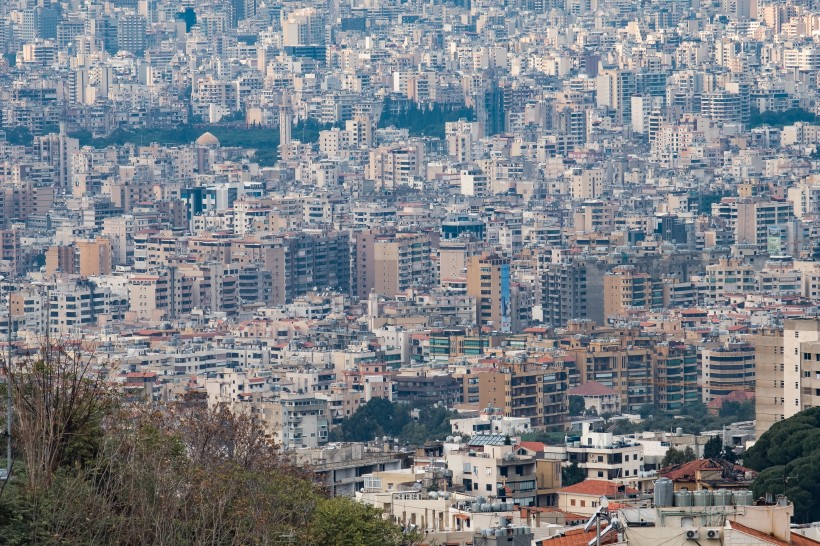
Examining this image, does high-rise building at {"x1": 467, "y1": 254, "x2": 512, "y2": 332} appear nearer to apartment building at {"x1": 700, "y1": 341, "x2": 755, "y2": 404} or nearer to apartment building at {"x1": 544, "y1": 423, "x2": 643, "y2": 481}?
apartment building at {"x1": 700, "y1": 341, "x2": 755, "y2": 404}

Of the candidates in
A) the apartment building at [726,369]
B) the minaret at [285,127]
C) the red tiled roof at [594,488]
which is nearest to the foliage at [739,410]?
the apartment building at [726,369]

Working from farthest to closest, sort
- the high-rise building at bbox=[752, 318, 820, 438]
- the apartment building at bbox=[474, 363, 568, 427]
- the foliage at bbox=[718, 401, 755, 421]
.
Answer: the apartment building at bbox=[474, 363, 568, 427], the foliage at bbox=[718, 401, 755, 421], the high-rise building at bbox=[752, 318, 820, 438]

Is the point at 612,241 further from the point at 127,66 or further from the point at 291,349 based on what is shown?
the point at 127,66

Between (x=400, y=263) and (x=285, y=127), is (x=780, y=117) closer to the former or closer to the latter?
(x=285, y=127)

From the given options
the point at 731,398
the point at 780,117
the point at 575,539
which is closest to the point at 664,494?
the point at 575,539


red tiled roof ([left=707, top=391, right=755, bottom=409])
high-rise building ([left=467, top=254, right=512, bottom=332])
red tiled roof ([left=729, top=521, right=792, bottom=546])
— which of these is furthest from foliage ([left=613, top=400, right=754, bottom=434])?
red tiled roof ([left=729, top=521, right=792, bottom=546])

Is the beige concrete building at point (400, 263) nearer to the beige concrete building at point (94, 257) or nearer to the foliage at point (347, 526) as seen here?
the beige concrete building at point (94, 257)
